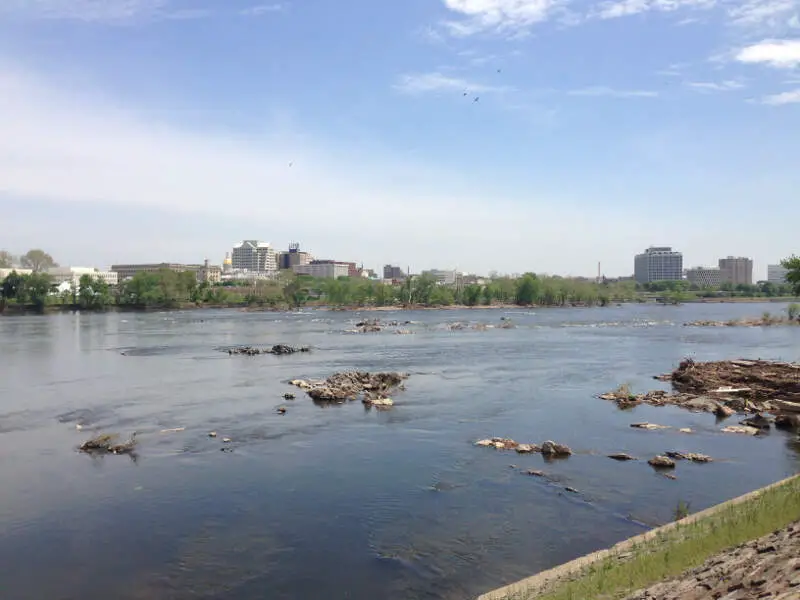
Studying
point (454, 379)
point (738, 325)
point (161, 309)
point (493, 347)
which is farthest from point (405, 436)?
point (161, 309)

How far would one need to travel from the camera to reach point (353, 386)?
3506 cm

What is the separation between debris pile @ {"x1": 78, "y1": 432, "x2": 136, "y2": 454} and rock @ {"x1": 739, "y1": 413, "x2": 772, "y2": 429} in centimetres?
2354

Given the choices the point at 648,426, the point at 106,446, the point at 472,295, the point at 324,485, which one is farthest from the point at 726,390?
the point at 472,295

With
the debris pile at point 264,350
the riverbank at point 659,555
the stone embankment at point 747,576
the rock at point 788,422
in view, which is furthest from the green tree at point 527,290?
the stone embankment at point 747,576

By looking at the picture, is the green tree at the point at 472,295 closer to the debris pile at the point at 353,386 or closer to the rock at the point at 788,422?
the debris pile at the point at 353,386

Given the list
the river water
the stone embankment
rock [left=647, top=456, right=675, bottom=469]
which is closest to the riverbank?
the stone embankment

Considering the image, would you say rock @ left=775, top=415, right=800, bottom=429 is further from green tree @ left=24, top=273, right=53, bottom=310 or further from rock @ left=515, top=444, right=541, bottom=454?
green tree @ left=24, top=273, right=53, bottom=310

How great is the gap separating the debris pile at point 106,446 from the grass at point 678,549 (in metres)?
16.4

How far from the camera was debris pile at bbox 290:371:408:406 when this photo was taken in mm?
32531

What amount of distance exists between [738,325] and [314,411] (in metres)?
83.8

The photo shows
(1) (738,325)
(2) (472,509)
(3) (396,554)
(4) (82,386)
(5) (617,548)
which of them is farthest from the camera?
(1) (738,325)

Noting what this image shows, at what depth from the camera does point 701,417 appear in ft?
92.3

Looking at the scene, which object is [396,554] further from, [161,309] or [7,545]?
[161,309]

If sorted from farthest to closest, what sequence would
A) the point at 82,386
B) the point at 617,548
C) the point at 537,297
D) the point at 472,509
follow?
the point at 537,297, the point at 82,386, the point at 472,509, the point at 617,548
